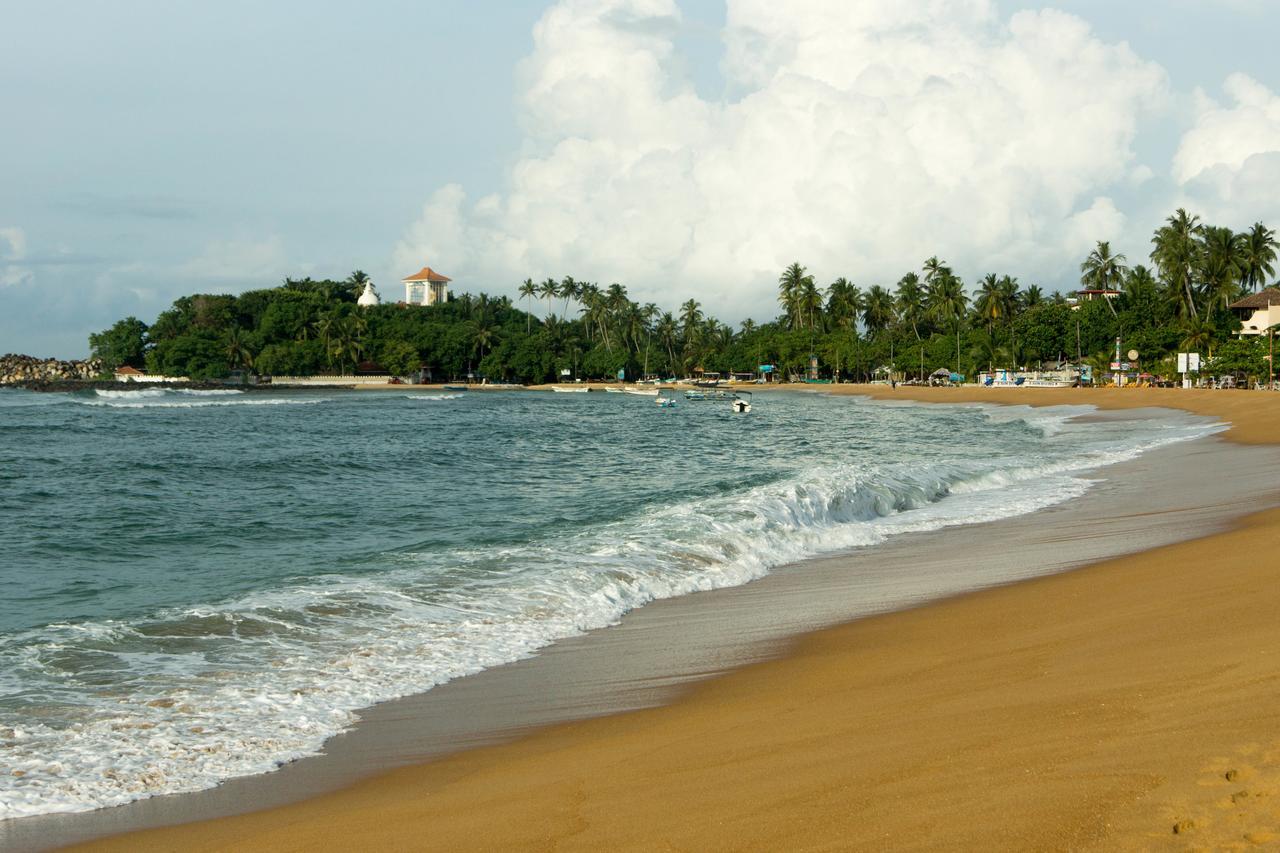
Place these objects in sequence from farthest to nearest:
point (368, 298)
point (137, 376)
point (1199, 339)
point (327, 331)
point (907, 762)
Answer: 1. point (368, 298)
2. point (137, 376)
3. point (327, 331)
4. point (1199, 339)
5. point (907, 762)

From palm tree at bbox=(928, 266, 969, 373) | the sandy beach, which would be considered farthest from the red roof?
the sandy beach

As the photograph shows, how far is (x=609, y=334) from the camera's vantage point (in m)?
172

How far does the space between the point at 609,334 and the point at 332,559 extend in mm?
158515

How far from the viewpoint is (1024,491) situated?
810 inches

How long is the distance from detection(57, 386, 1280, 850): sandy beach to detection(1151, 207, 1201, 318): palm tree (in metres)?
Answer: 100

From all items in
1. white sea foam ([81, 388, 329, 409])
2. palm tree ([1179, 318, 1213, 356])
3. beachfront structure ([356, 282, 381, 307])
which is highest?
beachfront structure ([356, 282, 381, 307])

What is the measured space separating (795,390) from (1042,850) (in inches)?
5100

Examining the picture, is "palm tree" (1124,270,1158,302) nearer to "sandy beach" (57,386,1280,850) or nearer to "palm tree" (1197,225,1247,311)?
"palm tree" (1197,225,1247,311)

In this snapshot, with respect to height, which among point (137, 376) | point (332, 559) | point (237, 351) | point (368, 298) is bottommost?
point (332, 559)

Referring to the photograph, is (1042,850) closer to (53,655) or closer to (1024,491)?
(53,655)

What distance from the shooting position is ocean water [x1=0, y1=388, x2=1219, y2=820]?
7.23 metres

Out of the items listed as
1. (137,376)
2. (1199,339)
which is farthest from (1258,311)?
(137,376)

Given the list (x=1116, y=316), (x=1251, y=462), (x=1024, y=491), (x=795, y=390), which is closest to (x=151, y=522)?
(x=1024, y=491)

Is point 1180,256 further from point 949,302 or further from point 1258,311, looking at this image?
point 949,302
